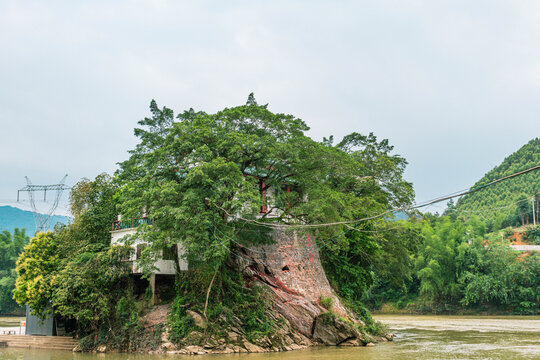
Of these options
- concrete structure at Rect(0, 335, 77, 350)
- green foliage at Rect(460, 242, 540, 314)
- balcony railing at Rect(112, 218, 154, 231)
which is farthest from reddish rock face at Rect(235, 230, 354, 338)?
green foliage at Rect(460, 242, 540, 314)

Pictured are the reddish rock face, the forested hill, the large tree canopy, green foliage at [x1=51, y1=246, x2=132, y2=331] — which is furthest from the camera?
the forested hill

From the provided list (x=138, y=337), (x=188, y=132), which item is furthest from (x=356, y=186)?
(x=138, y=337)

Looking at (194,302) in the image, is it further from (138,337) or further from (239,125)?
(239,125)

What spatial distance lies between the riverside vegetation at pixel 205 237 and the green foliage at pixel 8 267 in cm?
3410

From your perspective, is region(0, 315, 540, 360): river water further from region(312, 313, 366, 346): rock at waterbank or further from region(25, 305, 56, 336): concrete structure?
region(25, 305, 56, 336): concrete structure

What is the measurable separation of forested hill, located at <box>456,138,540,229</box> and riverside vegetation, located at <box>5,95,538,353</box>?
42.2 meters

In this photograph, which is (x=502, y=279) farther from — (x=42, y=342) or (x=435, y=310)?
(x=42, y=342)

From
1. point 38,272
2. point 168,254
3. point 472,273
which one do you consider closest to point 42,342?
point 38,272

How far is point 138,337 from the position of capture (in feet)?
62.6

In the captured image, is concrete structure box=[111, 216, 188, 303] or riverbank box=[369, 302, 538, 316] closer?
concrete structure box=[111, 216, 188, 303]

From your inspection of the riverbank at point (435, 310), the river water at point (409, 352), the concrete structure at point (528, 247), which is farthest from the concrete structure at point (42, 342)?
the concrete structure at point (528, 247)

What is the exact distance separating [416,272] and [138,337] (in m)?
35.9

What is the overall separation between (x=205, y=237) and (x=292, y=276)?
226 inches

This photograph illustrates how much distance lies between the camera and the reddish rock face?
20.4m
